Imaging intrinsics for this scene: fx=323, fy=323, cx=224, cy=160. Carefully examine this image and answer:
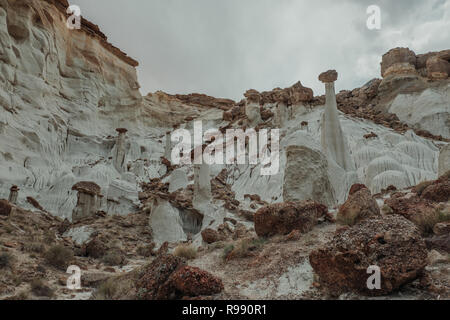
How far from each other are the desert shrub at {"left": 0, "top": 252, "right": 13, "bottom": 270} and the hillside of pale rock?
4 centimetres

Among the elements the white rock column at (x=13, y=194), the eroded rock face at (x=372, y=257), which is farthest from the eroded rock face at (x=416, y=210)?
the white rock column at (x=13, y=194)

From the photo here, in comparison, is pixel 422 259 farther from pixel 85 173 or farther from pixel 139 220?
pixel 85 173

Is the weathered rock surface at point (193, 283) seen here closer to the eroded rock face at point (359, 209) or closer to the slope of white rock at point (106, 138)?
the eroded rock face at point (359, 209)

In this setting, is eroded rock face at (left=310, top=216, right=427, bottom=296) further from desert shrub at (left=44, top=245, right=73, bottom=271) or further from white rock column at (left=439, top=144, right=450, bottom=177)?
white rock column at (left=439, top=144, right=450, bottom=177)

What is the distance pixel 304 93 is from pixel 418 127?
37.5 feet

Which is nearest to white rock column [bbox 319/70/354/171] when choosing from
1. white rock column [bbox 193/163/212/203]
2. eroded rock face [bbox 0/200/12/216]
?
white rock column [bbox 193/163/212/203]

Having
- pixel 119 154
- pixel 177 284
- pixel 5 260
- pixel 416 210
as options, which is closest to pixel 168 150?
pixel 119 154

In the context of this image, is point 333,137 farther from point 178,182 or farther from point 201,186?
point 178,182

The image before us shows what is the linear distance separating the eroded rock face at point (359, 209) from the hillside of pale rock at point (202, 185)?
0.04 meters

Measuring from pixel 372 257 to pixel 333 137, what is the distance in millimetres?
14666

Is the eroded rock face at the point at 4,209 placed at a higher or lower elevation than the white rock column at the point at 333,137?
lower

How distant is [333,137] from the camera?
17.6 metres

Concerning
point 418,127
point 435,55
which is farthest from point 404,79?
point 418,127

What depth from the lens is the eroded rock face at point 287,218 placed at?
6.89 meters
